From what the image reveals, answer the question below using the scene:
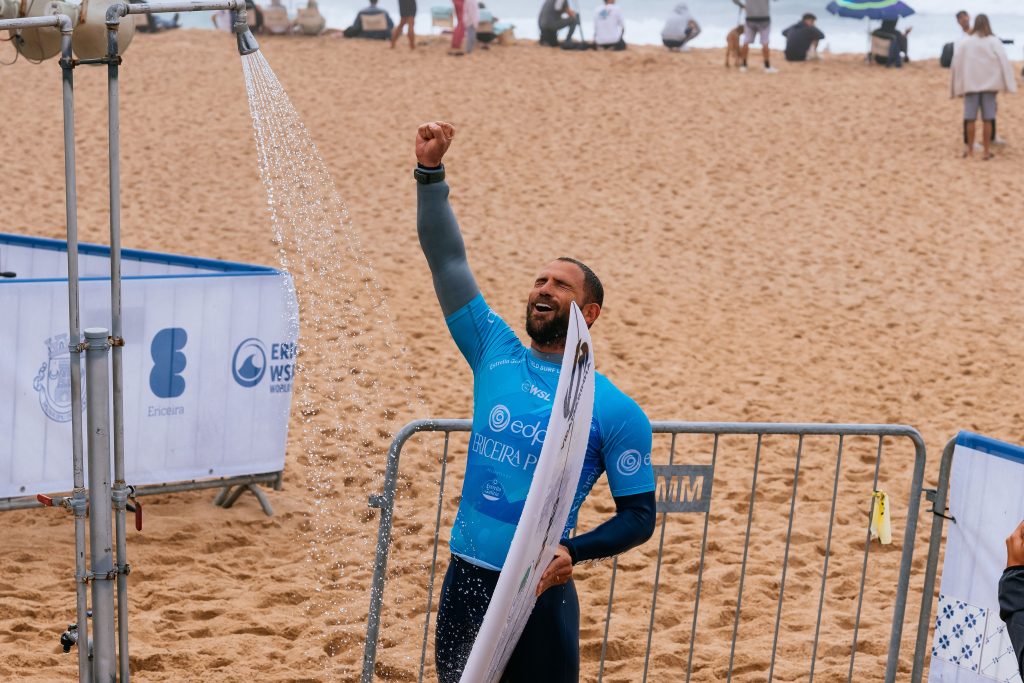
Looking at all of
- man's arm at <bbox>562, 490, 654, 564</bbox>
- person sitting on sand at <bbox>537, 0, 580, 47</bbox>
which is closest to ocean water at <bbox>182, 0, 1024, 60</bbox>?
person sitting on sand at <bbox>537, 0, 580, 47</bbox>

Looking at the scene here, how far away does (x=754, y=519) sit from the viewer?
23.5 ft

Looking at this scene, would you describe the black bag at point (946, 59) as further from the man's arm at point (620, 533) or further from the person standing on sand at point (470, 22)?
the man's arm at point (620, 533)

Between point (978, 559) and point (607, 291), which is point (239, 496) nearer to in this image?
point (978, 559)

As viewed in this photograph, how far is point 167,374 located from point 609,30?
19991mm

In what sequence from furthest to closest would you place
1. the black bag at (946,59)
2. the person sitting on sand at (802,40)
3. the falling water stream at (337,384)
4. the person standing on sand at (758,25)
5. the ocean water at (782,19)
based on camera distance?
the ocean water at (782,19) → the person sitting on sand at (802,40) → the black bag at (946,59) → the person standing on sand at (758,25) → the falling water stream at (337,384)

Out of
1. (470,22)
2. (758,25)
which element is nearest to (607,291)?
(758,25)

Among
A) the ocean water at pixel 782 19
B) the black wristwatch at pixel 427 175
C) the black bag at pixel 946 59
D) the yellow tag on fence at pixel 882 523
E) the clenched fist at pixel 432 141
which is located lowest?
the yellow tag on fence at pixel 882 523

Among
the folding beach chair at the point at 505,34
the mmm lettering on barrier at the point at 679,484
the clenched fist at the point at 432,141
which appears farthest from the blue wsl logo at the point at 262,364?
the folding beach chair at the point at 505,34

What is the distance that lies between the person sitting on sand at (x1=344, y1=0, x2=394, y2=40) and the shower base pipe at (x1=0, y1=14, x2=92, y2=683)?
75.7ft

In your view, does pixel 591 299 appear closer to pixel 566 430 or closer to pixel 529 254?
pixel 566 430

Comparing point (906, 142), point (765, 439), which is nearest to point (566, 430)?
point (765, 439)

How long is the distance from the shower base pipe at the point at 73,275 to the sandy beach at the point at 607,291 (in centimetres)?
182

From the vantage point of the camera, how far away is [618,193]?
16234mm

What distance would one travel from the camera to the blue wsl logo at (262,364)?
664 centimetres
